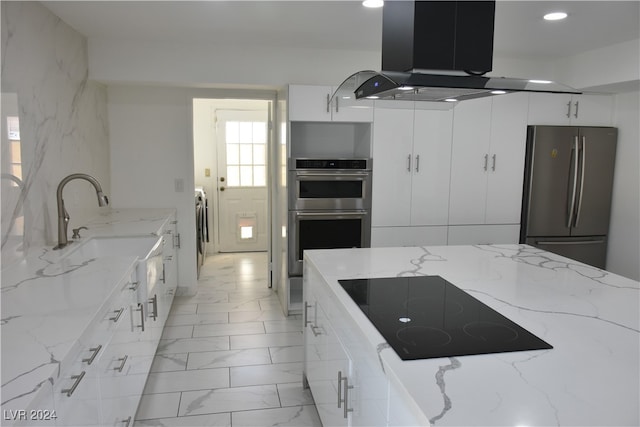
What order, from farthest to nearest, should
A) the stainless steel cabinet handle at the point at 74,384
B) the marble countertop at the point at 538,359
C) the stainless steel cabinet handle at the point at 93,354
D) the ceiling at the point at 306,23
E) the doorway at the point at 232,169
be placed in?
the doorway at the point at 232,169
the ceiling at the point at 306,23
the stainless steel cabinet handle at the point at 93,354
the stainless steel cabinet handle at the point at 74,384
the marble countertop at the point at 538,359

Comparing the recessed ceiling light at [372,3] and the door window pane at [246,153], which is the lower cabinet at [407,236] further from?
the door window pane at [246,153]

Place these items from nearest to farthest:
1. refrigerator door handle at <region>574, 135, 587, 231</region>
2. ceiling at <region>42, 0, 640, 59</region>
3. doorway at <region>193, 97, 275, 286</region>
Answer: ceiling at <region>42, 0, 640, 59</region> → refrigerator door handle at <region>574, 135, 587, 231</region> → doorway at <region>193, 97, 275, 286</region>

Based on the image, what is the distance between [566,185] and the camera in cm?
431

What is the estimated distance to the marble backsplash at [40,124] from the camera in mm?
2467

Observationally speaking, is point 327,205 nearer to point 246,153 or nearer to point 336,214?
point 336,214

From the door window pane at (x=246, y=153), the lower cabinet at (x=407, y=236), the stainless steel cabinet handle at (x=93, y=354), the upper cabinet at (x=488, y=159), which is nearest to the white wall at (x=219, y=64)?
the upper cabinet at (x=488, y=159)

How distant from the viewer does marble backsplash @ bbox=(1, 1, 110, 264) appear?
2467 mm

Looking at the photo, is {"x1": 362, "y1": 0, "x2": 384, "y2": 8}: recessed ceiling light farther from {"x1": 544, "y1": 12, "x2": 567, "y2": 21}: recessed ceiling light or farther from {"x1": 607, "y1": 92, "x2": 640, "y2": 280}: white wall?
{"x1": 607, "y1": 92, "x2": 640, "y2": 280}: white wall

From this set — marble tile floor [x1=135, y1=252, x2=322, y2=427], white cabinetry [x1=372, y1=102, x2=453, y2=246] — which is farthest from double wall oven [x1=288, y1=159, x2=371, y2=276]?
marble tile floor [x1=135, y1=252, x2=322, y2=427]

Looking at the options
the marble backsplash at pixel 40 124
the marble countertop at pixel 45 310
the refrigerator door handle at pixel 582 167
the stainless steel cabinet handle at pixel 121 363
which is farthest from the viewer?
the refrigerator door handle at pixel 582 167

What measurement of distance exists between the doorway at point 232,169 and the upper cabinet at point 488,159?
2850mm

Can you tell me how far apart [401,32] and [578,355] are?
4.41 ft

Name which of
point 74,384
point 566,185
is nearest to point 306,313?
point 74,384

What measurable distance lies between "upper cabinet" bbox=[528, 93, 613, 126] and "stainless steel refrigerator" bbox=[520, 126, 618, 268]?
9cm
